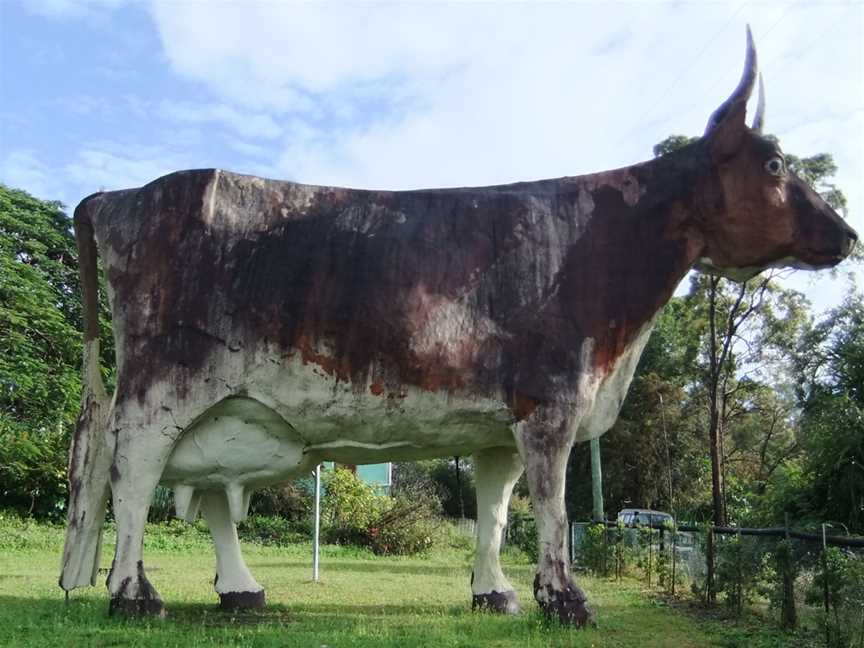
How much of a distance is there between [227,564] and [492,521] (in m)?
2.83

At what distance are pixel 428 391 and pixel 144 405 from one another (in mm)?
2590

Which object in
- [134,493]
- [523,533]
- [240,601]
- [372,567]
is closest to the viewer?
[134,493]

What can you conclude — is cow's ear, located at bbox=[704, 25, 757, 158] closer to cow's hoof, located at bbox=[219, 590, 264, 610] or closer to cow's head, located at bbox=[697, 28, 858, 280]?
cow's head, located at bbox=[697, 28, 858, 280]

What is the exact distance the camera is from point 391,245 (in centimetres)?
812

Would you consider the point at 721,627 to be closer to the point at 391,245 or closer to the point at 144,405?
the point at 391,245

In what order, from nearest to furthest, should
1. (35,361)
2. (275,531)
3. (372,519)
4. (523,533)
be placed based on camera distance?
(372,519) → (523,533) → (275,531) → (35,361)

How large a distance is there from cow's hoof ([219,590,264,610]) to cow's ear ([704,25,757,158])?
255 inches

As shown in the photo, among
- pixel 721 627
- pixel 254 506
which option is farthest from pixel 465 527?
pixel 721 627

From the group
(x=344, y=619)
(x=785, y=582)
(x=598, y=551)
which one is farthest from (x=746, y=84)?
(x=598, y=551)

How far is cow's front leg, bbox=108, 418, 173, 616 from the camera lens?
767 cm

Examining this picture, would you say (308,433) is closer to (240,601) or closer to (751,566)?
(240,601)

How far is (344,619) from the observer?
27.1 ft

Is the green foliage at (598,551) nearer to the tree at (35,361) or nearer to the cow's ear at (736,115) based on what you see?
the cow's ear at (736,115)

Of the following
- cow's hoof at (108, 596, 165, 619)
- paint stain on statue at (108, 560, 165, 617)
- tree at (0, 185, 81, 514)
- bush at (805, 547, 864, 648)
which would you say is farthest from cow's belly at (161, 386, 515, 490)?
tree at (0, 185, 81, 514)
